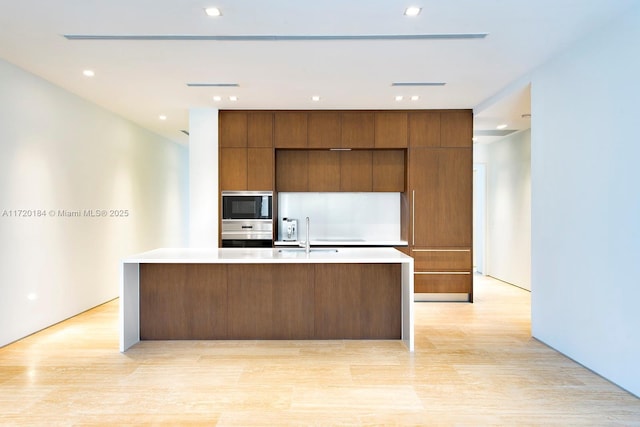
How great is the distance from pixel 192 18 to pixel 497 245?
6.80 m

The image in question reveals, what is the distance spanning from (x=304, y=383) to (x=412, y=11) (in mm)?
2692

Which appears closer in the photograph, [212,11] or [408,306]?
[212,11]

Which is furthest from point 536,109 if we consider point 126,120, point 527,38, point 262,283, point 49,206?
point 126,120

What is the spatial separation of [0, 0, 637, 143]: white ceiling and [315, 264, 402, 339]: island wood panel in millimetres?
1943

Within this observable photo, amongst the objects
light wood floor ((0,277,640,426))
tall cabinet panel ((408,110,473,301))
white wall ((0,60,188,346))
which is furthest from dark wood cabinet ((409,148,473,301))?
white wall ((0,60,188,346))

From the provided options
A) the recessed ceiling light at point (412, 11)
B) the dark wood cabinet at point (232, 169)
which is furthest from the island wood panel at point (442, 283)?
the recessed ceiling light at point (412, 11)

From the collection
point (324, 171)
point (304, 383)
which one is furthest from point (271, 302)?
point (324, 171)

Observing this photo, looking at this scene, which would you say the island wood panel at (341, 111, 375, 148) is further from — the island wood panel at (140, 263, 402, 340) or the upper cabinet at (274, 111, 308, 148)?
the island wood panel at (140, 263, 402, 340)

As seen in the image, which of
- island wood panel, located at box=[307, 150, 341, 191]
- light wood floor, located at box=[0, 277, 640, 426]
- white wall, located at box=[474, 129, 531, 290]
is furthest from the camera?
white wall, located at box=[474, 129, 531, 290]

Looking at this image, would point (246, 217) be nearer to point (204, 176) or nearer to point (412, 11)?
point (204, 176)

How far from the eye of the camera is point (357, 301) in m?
4.13

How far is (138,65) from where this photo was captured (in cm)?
407

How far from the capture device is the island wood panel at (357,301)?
162 inches

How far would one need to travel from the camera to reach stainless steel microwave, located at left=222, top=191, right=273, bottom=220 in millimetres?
5840
